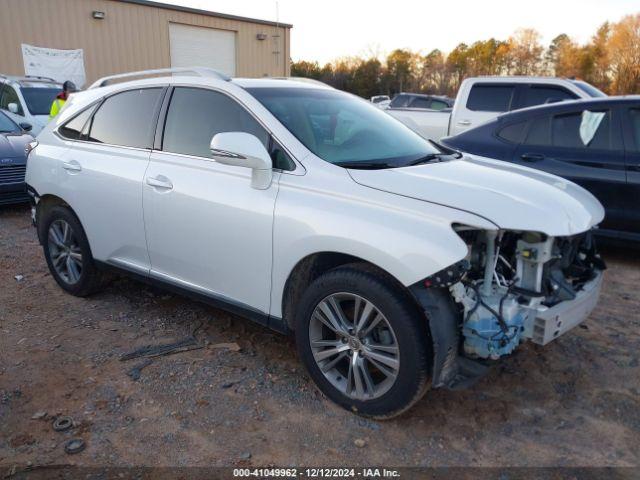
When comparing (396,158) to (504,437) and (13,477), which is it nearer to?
(504,437)

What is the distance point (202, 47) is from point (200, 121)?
19.4m

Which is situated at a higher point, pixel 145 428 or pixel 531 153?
pixel 531 153

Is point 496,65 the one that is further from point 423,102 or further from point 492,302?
point 492,302

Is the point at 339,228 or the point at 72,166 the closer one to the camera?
the point at 339,228

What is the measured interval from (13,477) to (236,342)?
5.23ft

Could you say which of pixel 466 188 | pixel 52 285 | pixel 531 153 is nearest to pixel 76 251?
pixel 52 285

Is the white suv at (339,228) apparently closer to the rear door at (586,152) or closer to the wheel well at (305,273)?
the wheel well at (305,273)

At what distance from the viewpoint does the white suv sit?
8.18ft

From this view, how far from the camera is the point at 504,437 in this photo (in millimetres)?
2699

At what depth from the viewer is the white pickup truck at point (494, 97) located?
26.2ft

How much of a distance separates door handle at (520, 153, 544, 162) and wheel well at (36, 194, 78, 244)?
4.39 m

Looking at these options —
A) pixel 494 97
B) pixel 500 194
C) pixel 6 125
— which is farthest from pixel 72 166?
pixel 494 97

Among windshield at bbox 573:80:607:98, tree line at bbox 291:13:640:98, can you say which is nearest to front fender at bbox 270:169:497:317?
windshield at bbox 573:80:607:98

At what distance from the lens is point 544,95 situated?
8125 millimetres
